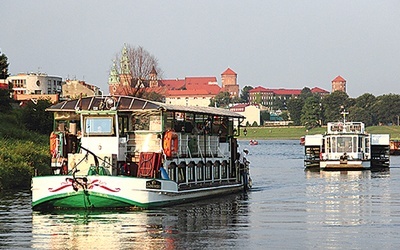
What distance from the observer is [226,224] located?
33062 mm

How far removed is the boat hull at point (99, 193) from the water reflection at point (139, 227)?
36 centimetres

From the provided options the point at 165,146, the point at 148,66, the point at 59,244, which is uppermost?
the point at 148,66

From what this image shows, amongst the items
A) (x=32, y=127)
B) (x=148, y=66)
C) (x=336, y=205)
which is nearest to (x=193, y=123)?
(x=336, y=205)

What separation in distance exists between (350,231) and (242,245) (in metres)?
5.16

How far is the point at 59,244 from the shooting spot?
27.8 meters

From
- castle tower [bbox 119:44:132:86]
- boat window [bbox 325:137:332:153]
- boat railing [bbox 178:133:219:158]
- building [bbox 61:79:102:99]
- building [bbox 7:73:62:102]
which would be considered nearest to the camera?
boat railing [bbox 178:133:219:158]

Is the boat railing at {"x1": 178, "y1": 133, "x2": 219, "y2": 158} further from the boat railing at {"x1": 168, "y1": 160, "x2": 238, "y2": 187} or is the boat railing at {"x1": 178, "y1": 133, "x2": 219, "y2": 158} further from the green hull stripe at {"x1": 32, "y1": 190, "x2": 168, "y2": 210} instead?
the green hull stripe at {"x1": 32, "y1": 190, "x2": 168, "y2": 210}

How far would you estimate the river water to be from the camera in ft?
91.1

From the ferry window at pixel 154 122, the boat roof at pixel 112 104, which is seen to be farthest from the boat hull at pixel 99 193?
the boat roof at pixel 112 104

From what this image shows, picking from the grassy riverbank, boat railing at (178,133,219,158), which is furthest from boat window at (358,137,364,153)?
boat railing at (178,133,219,158)

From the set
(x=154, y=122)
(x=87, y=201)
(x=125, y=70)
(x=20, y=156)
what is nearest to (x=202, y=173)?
(x=154, y=122)

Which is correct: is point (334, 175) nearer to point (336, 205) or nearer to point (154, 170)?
point (336, 205)

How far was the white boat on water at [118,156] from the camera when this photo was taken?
115 feet

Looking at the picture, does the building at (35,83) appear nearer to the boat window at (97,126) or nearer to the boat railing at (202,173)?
the boat railing at (202,173)
